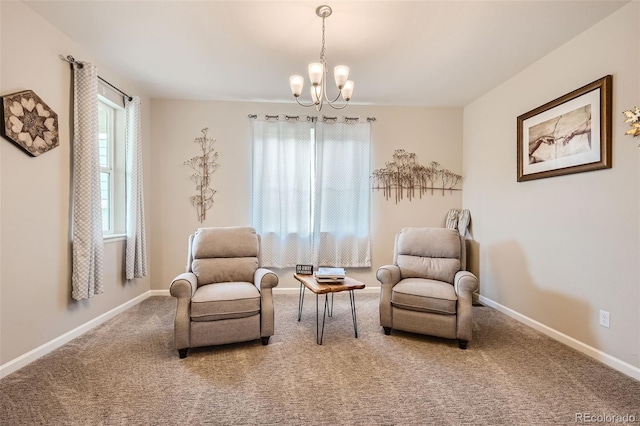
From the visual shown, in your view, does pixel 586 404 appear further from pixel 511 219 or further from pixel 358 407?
pixel 511 219

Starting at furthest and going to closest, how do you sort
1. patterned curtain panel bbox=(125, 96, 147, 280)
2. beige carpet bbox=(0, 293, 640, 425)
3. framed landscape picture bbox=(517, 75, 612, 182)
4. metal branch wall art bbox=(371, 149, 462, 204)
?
metal branch wall art bbox=(371, 149, 462, 204)
patterned curtain panel bbox=(125, 96, 147, 280)
framed landscape picture bbox=(517, 75, 612, 182)
beige carpet bbox=(0, 293, 640, 425)

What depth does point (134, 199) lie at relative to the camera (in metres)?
3.37

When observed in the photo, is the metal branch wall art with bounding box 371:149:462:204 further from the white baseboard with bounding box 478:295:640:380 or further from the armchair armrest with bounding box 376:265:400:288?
the white baseboard with bounding box 478:295:640:380

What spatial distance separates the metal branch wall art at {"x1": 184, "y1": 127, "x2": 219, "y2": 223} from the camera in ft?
13.1

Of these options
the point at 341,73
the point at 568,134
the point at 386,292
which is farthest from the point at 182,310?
the point at 568,134

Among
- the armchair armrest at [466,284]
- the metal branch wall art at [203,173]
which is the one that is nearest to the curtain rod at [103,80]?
the metal branch wall art at [203,173]

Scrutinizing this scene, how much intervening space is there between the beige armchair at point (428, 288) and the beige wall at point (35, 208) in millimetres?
2686

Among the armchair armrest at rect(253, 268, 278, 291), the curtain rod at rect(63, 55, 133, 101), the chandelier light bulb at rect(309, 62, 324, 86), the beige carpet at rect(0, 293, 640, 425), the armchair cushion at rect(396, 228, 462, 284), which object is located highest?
the curtain rod at rect(63, 55, 133, 101)

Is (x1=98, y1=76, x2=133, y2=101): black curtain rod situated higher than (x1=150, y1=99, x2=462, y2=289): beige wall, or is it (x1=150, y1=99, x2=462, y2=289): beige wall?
(x1=98, y1=76, x2=133, y2=101): black curtain rod

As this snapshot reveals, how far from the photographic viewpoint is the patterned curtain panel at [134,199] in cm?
333

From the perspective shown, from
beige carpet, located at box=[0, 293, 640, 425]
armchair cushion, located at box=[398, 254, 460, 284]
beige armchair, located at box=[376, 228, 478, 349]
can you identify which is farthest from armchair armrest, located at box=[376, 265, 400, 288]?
beige carpet, located at box=[0, 293, 640, 425]

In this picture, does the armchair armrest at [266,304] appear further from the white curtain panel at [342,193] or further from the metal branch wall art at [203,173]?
the metal branch wall art at [203,173]

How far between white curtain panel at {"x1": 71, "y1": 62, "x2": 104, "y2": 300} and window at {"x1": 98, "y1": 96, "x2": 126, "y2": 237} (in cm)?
59

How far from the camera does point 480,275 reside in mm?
3807
